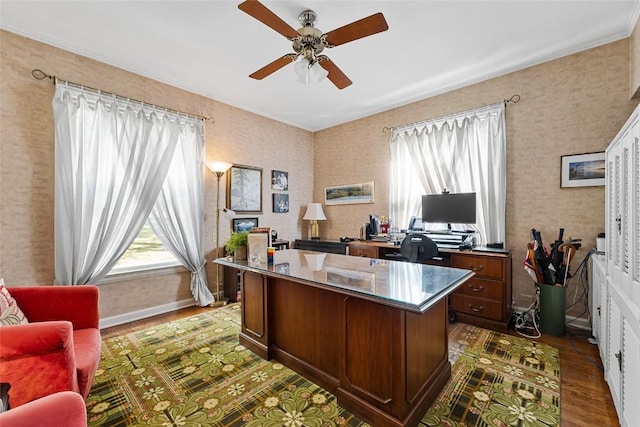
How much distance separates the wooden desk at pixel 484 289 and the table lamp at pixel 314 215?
7.81ft

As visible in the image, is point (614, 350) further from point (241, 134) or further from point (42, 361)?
point (241, 134)

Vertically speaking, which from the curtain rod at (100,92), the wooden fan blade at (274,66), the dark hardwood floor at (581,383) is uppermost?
the curtain rod at (100,92)

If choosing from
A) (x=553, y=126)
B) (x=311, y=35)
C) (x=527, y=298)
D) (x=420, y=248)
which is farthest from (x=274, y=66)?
(x=527, y=298)

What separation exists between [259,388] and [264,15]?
2.60 meters

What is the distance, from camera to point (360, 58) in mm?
3074

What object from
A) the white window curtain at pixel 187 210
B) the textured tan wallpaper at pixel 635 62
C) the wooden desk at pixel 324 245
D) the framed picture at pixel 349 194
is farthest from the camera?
the framed picture at pixel 349 194

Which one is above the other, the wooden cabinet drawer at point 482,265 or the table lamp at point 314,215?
the table lamp at point 314,215

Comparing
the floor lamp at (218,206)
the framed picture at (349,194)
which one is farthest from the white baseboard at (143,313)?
the framed picture at (349,194)

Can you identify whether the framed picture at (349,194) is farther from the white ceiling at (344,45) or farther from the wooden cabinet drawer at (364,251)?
the white ceiling at (344,45)

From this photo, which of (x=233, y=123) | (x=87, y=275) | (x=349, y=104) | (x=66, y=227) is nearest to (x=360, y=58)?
(x=349, y=104)

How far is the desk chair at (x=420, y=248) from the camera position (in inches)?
118

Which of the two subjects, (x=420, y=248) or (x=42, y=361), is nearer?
(x=42, y=361)

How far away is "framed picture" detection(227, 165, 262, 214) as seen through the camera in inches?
164

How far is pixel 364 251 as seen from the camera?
13.0 ft
